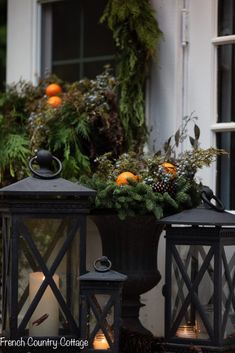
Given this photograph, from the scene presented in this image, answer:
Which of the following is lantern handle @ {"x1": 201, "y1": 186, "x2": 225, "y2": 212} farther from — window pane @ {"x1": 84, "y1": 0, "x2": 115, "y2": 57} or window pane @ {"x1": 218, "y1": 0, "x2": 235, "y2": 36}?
window pane @ {"x1": 84, "y1": 0, "x2": 115, "y2": 57}

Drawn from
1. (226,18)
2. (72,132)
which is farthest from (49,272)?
(226,18)

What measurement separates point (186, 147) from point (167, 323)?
36.9 inches

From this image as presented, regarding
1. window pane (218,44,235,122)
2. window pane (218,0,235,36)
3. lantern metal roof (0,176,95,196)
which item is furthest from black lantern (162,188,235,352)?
window pane (218,0,235,36)

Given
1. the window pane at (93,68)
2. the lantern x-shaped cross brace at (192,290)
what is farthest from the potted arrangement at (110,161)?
the lantern x-shaped cross brace at (192,290)

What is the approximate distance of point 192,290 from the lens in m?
3.63

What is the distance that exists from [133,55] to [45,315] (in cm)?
139

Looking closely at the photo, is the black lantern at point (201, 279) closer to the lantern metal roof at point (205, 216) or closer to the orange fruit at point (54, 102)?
the lantern metal roof at point (205, 216)

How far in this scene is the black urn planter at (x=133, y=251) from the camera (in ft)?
12.6

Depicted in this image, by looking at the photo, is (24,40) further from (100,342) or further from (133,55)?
(100,342)

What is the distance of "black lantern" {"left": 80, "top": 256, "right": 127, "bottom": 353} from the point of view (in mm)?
3443

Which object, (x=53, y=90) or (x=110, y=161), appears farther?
(x=53, y=90)

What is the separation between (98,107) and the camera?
4.37m

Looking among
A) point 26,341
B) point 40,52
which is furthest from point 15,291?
point 40,52

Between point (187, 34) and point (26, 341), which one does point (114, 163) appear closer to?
point (187, 34)
